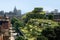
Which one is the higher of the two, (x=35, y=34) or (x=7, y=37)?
(x=7, y=37)

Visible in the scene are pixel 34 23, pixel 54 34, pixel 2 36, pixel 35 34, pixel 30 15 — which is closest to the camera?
pixel 2 36

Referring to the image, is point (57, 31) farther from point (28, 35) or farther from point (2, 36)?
point (2, 36)

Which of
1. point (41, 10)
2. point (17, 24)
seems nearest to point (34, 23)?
point (17, 24)

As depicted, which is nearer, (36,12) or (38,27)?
(38,27)

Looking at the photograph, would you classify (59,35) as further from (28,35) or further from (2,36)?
(2,36)

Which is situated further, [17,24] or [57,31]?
[17,24]

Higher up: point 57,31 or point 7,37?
point 7,37

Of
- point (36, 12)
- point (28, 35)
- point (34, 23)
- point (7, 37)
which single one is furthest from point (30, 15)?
point (7, 37)

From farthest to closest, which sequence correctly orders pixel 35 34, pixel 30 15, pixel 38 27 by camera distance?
1. pixel 30 15
2. pixel 38 27
3. pixel 35 34

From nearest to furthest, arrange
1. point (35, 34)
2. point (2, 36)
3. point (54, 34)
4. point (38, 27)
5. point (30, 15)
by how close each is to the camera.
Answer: point (2, 36)
point (54, 34)
point (35, 34)
point (38, 27)
point (30, 15)

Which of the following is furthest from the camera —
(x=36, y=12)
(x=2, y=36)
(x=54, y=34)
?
(x=36, y=12)
